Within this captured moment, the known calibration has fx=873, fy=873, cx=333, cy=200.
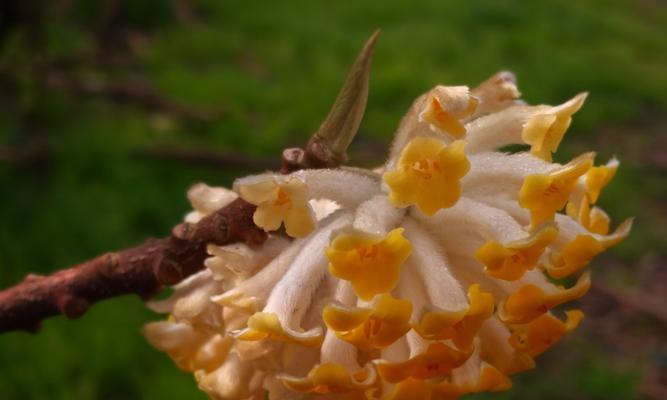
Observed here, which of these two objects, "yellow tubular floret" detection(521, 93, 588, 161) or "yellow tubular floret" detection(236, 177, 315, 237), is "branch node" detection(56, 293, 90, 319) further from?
"yellow tubular floret" detection(521, 93, 588, 161)

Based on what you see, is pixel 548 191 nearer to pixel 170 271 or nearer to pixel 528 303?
pixel 528 303

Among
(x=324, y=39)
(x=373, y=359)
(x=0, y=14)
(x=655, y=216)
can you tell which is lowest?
(x=655, y=216)

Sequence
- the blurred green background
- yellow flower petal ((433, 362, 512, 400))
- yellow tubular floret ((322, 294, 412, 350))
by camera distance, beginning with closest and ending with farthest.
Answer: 1. yellow tubular floret ((322, 294, 412, 350))
2. yellow flower petal ((433, 362, 512, 400))
3. the blurred green background

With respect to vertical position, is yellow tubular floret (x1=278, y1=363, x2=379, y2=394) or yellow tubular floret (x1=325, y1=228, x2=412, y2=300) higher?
yellow tubular floret (x1=325, y1=228, x2=412, y2=300)

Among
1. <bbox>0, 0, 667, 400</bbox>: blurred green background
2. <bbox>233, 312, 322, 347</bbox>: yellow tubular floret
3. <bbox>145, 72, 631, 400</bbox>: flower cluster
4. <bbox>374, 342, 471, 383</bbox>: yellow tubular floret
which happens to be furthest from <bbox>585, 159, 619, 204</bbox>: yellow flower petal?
<bbox>0, 0, 667, 400</bbox>: blurred green background

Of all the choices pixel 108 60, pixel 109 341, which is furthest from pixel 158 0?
pixel 109 341

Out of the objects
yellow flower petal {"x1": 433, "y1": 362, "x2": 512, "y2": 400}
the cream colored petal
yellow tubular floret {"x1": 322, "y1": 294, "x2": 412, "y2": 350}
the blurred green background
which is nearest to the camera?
yellow tubular floret {"x1": 322, "y1": 294, "x2": 412, "y2": 350}

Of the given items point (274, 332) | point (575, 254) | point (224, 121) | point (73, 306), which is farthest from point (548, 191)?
point (224, 121)

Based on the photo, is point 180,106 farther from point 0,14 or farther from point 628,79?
point 628,79
